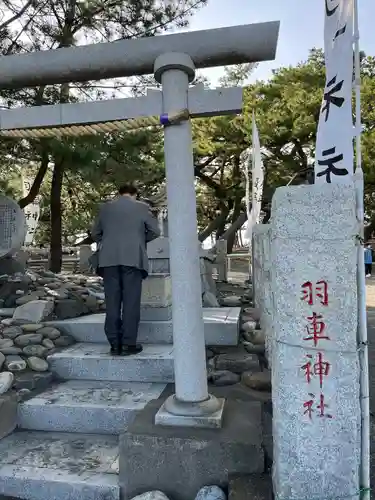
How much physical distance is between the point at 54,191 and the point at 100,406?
24.3 ft

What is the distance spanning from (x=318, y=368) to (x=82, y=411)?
188cm

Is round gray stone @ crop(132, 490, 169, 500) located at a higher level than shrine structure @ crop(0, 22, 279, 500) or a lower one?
lower

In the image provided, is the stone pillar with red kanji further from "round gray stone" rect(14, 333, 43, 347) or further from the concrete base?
"round gray stone" rect(14, 333, 43, 347)

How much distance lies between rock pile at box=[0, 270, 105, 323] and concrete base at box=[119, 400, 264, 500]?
2.29 m

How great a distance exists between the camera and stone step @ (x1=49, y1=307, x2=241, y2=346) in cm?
389

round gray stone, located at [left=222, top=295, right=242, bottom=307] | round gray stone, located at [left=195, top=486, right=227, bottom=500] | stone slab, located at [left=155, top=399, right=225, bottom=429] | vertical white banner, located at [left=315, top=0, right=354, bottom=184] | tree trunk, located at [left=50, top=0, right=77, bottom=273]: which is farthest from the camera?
tree trunk, located at [left=50, top=0, right=77, bottom=273]

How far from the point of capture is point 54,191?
31.6 ft

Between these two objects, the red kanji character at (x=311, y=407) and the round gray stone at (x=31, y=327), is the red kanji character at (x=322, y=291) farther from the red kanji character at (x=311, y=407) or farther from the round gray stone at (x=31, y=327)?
the round gray stone at (x=31, y=327)

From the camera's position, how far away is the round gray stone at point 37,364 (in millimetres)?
3511

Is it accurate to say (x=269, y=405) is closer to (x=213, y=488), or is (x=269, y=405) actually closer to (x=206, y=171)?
(x=213, y=488)

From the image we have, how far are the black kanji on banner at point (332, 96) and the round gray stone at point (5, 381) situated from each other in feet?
9.10

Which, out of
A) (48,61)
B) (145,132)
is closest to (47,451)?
(48,61)

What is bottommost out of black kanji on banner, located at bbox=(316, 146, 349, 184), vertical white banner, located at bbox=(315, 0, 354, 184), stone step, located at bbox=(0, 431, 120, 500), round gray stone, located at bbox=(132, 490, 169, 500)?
stone step, located at bbox=(0, 431, 120, 500)

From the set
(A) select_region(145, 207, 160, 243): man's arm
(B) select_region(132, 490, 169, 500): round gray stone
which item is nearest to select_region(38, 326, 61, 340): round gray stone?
(A) select_region(145, 207, 160, 243): man's arm
